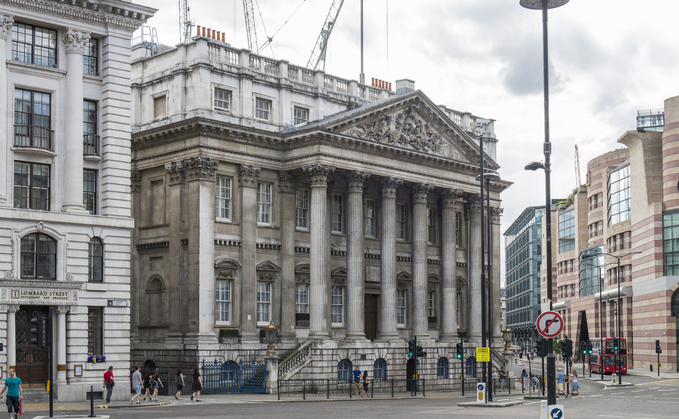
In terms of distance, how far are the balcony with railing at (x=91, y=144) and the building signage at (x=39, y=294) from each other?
633 cm

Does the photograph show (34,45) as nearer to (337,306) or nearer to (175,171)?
(175,171)

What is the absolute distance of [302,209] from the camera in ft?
191

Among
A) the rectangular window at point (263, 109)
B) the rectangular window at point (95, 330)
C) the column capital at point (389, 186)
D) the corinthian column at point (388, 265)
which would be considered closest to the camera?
the rectangular window at point (95, 330)

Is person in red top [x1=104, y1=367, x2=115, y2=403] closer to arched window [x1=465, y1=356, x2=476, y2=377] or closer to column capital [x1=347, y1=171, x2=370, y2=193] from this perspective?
column capital [x1=347, y1=171, x2=370, y2=193]

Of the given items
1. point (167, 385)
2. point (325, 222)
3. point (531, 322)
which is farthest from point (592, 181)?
point (167, 385)

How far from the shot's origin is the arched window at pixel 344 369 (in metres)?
54.9

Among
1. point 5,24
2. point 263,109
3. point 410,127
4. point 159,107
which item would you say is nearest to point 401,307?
point 410,127

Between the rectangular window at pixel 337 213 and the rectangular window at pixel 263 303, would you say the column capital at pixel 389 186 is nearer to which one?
the rectangular window at pixel 337 213

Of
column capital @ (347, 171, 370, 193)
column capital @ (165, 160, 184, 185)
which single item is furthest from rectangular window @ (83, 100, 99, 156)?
column capital @ (347, 171, 370, 193)

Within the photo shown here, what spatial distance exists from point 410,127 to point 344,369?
16.5 metres

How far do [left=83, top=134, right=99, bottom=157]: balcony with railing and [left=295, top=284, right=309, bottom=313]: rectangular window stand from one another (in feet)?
62.2

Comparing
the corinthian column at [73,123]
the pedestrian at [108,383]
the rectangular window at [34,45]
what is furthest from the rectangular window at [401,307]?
the rectangular window at [34,45]

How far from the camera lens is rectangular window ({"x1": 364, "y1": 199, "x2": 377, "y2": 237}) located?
61.4 metres

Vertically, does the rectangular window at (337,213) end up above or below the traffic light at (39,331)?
above
